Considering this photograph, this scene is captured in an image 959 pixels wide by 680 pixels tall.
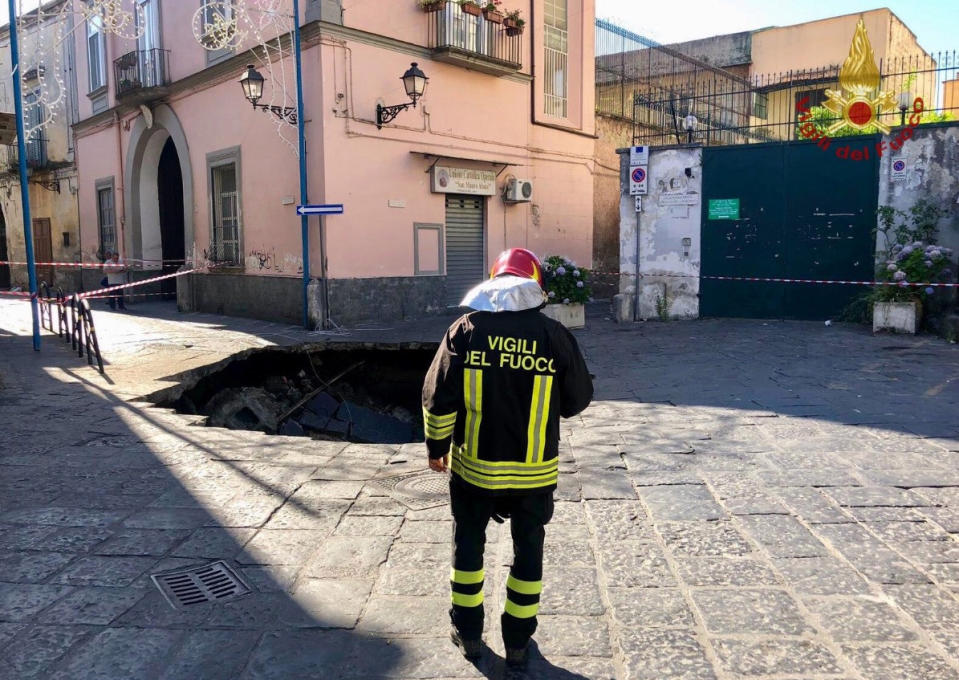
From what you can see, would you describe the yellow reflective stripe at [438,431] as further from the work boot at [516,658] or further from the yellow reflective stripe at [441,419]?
the work boot at [516,658]

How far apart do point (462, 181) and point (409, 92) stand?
268cm

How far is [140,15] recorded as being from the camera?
1675cm

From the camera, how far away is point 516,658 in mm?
2910

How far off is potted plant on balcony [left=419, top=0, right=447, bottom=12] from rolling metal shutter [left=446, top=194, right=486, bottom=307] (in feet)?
11.4

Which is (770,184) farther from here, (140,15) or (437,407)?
(140,15)

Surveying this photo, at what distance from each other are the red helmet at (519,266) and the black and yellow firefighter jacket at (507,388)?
0.56 ft

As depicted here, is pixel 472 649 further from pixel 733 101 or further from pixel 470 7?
pixel 733 101

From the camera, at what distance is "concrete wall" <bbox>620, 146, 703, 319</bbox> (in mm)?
13227

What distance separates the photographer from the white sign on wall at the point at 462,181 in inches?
568

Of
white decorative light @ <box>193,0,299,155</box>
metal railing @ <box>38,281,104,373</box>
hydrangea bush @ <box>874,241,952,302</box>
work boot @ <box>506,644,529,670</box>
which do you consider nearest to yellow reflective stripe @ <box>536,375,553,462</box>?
work boot @ <box>506,644,529,670</box>

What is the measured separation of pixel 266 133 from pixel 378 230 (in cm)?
276

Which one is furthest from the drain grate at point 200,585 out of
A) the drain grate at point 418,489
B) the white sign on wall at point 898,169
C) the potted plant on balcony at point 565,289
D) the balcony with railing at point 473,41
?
the balcony with railing at point 473,41

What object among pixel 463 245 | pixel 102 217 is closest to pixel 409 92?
pixel 463 245

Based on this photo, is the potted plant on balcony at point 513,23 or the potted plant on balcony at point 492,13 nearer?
the potted plant on balcony at point 492,13
